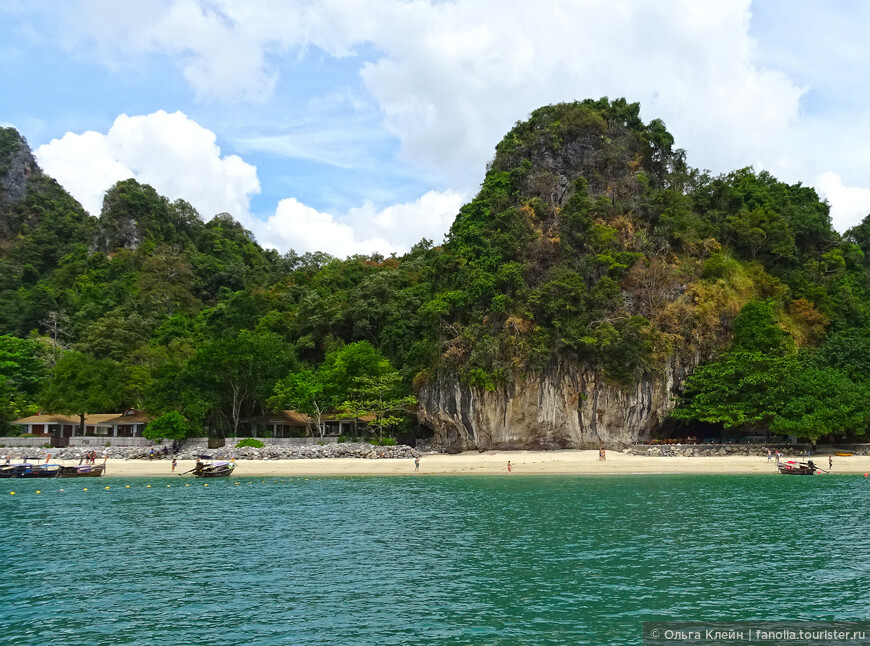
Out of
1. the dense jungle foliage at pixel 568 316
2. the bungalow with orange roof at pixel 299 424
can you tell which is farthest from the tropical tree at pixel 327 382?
the bungalow with orange roof at pixel 299 424

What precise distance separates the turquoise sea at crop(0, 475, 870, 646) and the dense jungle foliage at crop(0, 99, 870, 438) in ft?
53.0

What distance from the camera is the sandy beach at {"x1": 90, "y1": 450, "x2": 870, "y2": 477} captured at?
1553 inches

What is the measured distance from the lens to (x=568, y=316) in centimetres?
4656

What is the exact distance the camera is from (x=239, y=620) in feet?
43.1

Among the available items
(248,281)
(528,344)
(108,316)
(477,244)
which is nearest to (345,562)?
(528,344)

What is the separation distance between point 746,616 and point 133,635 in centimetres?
1204

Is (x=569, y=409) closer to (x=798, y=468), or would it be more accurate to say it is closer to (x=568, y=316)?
(x=568, y=316)

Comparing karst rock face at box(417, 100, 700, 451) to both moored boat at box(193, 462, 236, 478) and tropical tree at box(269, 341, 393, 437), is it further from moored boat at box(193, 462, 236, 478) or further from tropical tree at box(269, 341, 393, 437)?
moored boat at box(193, 462, 236, 478)

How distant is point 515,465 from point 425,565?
2585 centimetres

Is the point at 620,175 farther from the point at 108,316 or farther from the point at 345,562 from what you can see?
the point at 108,316

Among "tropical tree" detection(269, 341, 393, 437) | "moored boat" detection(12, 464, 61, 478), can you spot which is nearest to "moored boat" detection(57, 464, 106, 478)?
"moored boat" detection(12, 464, 61, 478)

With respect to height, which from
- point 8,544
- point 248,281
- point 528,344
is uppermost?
point 248,281

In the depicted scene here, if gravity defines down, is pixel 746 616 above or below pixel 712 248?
below

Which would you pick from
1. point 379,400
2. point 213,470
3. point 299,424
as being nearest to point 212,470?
point 213,470
